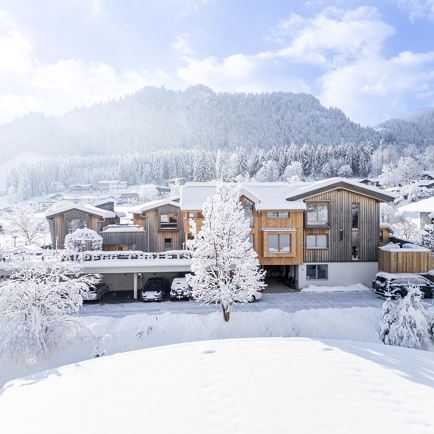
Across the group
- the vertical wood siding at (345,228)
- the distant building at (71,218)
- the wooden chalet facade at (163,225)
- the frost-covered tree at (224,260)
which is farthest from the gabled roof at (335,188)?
the distant building at (71,218)

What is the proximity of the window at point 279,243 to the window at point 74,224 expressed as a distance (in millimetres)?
16641

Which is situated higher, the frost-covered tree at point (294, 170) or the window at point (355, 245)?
the frost-covered tree at point (294, 170)

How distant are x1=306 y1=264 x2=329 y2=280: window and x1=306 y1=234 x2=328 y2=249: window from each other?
1.58 metres

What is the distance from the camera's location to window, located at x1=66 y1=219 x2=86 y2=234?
102 ft

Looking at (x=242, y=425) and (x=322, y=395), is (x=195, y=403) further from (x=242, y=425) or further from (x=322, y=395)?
(x=322, y=395)

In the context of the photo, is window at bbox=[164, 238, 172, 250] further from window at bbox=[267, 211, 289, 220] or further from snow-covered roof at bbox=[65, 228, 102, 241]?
window at bbox=[267, 211, 289, 220]

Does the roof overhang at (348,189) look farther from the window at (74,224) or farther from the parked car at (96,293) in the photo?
the window at (74,224)

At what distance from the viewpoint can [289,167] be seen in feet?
372

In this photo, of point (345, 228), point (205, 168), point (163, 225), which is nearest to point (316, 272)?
point (345, 228)

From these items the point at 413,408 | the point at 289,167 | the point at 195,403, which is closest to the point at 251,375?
the point at 195,403

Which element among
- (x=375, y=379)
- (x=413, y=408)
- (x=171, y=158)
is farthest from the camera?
(x=171, y=158)

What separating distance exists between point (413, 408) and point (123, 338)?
16.6 m

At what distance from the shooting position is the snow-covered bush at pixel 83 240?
28.1 m

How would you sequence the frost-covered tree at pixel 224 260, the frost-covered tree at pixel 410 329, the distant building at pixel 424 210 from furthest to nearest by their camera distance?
the distant building at pixel 424 210
the frost-covered tree at pixel 224 260
the frost-covered tree at pixel 410 329
